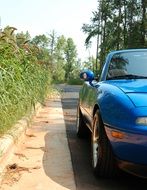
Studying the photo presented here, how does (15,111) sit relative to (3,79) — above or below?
below

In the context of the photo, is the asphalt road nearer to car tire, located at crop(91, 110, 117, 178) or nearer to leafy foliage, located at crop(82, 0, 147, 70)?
car tire, located at crop(91, 110, 117, 178)

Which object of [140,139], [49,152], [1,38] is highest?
[1,38]

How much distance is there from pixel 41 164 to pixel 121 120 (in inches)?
74.3

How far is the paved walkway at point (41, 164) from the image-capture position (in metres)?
5.59

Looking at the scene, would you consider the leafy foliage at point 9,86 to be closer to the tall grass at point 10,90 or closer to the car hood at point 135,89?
the tall grass at point 10,90

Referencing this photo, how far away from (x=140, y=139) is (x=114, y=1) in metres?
53.2

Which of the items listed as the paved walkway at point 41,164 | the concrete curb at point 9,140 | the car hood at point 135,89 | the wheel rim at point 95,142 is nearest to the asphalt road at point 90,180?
the paved walkway at point 41,164

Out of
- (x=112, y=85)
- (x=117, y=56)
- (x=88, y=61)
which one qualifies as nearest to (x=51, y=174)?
(x=112, y=85)

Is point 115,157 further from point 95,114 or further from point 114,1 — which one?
point 114,1

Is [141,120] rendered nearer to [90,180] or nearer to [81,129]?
[90,180]

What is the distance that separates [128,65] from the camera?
697cm

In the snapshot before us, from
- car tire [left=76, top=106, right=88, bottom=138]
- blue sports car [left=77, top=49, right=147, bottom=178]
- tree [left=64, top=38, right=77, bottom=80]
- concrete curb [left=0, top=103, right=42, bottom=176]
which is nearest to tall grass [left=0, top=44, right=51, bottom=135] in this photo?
concrete curb [left=0, top=103, right=42, bottom=176]

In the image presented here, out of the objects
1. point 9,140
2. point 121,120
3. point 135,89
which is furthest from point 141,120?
point 9,140

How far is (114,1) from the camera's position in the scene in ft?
186
